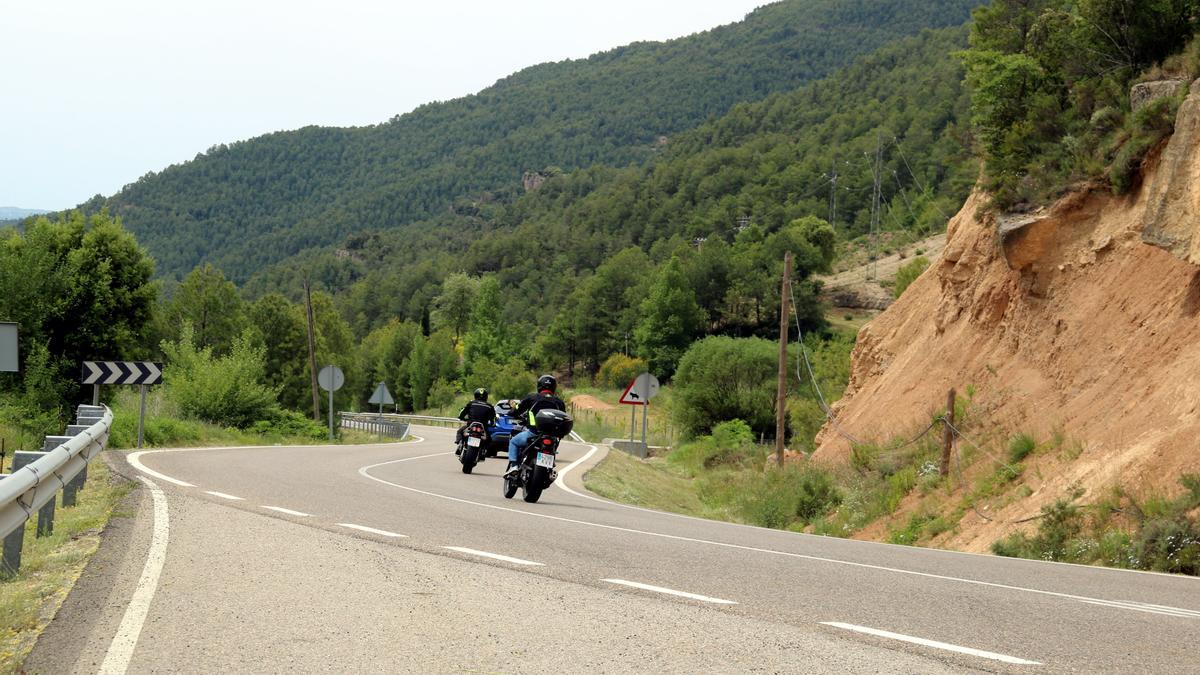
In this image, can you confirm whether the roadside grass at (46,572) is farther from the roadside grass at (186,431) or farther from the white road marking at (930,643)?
the roadside grass at (186,431)

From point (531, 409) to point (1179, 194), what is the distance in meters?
11.6

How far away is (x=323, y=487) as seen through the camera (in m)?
16.9

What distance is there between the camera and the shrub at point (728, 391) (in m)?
66.9

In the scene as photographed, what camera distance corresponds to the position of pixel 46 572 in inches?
331

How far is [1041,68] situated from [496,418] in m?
14.7

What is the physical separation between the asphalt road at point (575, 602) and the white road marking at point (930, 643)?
0.9 inches

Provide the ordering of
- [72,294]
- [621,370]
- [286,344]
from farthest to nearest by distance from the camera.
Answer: [621,370], [286,344], [72,294]

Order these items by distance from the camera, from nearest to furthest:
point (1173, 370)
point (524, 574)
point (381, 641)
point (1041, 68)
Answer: point (381, 641) < point (524, 574) < point (1173, 370) < point (1041, 68)

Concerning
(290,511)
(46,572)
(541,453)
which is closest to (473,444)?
(541,453)

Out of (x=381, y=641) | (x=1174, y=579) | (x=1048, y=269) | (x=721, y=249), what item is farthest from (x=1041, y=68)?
(x=721, y=249)

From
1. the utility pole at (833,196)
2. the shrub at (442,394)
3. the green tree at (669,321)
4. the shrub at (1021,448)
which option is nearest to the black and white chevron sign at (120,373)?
the shrub at (1021,448)

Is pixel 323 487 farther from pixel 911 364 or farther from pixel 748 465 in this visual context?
pixel 748 465

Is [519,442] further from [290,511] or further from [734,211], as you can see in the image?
[734,211]

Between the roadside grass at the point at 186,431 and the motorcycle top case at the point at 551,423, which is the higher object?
the motorcycle top case at the point at 551,423
